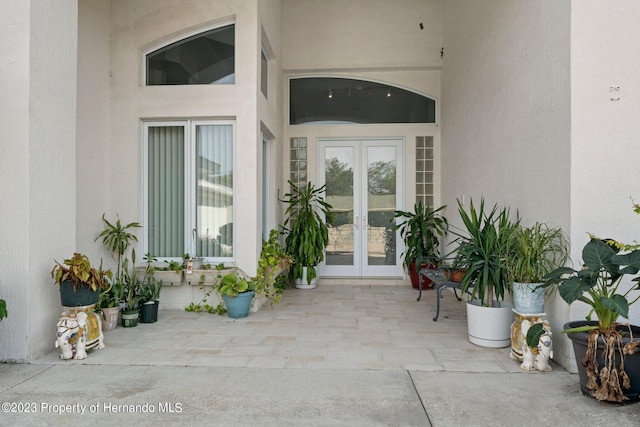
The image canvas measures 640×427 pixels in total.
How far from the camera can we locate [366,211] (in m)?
6.35

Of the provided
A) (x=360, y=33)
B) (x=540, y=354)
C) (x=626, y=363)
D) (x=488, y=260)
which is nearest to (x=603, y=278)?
(x=626, y=363)

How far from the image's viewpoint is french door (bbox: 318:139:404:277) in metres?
6.34

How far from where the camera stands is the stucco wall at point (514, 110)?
2850 mm

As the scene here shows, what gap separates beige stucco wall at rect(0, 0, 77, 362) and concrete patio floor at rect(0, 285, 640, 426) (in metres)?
0.30

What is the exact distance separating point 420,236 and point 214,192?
9.82ft

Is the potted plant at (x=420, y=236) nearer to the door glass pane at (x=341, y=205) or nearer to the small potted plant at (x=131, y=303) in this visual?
the door glass pane at (x=341, y=205)

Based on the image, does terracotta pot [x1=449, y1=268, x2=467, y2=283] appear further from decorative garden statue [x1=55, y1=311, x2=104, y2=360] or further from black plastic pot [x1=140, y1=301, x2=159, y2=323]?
decorative garden statue [x1=55, y1=311, x2=104, y2=360]

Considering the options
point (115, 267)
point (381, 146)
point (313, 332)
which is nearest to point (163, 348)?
point (313, 332)

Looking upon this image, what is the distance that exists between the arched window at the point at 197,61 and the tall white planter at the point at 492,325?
3.59 meters

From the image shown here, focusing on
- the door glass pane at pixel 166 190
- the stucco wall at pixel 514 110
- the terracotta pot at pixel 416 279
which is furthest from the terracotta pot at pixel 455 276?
the door glass pane at pixel 166 190

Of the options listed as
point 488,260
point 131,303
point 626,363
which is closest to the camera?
point 626,363

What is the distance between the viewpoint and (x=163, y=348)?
3.17 metres

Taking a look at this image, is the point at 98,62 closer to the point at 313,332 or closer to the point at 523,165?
the point at 313,332

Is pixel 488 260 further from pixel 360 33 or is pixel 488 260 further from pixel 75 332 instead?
pixel 360 33
